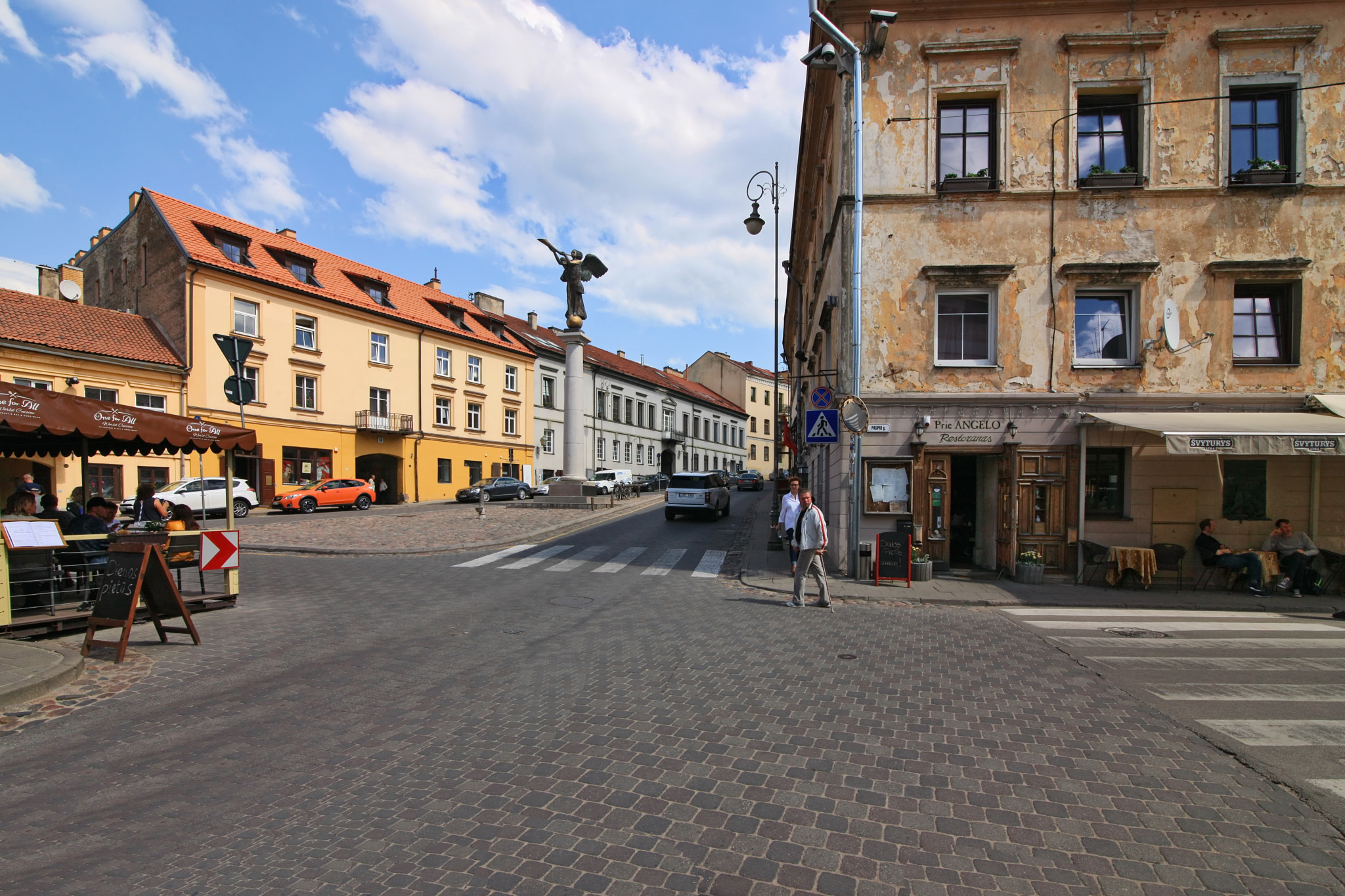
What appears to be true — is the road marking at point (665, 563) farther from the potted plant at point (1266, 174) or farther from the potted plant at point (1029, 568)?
the potted plant at point (1266, 174)

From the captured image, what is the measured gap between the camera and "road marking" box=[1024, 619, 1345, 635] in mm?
8938

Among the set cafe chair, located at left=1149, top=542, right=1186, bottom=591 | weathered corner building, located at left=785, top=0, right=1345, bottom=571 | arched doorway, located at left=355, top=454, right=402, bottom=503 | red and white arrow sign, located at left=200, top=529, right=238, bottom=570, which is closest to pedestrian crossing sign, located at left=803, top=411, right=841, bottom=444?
weathered corner building, located at left=785, top=0, right=1345, bottom=571

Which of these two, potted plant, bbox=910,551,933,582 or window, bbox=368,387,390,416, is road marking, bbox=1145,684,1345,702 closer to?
potted plant, bbox=910,551,933,582

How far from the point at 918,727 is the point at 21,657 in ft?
26.7

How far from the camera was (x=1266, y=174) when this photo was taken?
12734 mm

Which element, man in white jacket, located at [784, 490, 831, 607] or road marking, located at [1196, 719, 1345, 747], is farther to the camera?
man in white jacket, located at [784, 490, 831, 607]

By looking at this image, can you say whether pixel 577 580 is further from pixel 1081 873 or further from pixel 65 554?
pixel 1081 873

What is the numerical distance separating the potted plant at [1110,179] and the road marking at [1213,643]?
29.2 ft

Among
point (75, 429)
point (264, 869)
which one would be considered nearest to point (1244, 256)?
point (264, 869)

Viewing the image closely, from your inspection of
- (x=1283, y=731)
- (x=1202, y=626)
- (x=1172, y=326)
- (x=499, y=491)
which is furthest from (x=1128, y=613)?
(x=499, y=491)

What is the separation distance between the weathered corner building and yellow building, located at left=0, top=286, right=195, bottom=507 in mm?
25489

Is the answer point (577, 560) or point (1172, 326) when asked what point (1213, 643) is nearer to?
point (1172, 326)

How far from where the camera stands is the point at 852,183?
13711mm

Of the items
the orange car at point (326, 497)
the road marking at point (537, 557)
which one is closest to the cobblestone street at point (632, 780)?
the road marking at point (537, 557)
